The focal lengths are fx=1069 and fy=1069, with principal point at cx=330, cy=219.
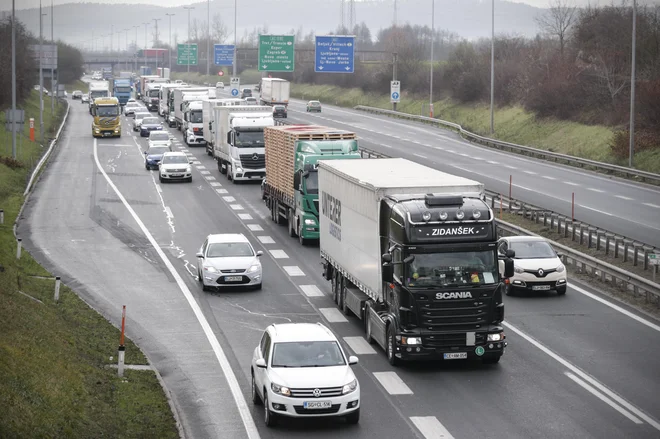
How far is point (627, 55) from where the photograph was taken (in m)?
75.3

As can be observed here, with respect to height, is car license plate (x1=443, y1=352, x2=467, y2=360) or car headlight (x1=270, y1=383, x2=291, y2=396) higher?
car headlight (x1=270, y1=383, x2=291, y2=396)

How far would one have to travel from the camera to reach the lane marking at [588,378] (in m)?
18.0

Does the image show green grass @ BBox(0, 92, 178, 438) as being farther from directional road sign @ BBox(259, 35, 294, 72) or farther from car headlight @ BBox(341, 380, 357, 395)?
directional road sign @ BBox(259, 35, 294, 72)

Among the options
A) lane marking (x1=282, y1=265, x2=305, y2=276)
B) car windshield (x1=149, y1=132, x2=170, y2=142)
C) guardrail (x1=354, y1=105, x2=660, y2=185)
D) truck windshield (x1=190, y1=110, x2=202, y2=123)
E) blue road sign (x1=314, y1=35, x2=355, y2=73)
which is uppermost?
blue road sign (x1=314, y1=35, x2=355, y2=73)

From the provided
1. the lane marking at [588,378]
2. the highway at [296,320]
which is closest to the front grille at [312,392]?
the highway at [296,320]

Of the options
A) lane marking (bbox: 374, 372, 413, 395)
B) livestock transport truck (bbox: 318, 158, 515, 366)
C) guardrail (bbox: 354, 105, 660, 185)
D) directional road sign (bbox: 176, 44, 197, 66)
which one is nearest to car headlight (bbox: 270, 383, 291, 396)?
lane marking (bbox: 374, 372, 413, 395)

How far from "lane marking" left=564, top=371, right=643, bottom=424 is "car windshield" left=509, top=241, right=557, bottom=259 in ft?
27.8

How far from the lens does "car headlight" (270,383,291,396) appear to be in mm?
16906

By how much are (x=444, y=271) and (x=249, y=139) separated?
110 feet

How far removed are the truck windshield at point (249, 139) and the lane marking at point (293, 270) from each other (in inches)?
800

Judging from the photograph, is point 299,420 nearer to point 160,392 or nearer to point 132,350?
point 160,392

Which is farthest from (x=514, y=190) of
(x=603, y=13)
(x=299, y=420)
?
(x=603, y=13)

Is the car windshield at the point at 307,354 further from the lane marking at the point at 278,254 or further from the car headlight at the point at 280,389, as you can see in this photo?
the lane marking at the point at 278,254

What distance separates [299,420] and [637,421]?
5.62 meters
